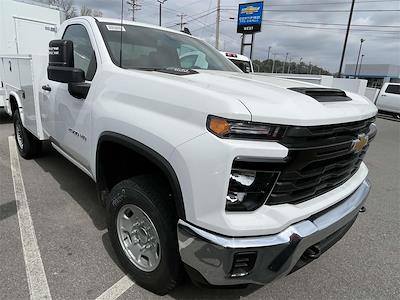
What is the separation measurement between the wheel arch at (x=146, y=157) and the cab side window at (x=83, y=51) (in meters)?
0.72

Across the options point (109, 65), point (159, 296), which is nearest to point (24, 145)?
point (109, 65)

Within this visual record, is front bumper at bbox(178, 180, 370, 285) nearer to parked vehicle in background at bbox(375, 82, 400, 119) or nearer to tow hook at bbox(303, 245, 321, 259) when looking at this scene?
tow hook at bbox(303, 245, 321, 259)

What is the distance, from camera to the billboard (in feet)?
81.9

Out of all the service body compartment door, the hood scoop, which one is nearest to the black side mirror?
the hood scoop

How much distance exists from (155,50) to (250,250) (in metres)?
2.20

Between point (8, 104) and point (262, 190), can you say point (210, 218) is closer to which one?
point (262, 190)

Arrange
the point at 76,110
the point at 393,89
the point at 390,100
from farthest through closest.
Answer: the point at 393,89 < the point at 390,100 < the point at 76,110

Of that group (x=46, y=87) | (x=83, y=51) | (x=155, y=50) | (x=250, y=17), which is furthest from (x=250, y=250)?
(x=250, y=17)

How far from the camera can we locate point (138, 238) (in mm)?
2490

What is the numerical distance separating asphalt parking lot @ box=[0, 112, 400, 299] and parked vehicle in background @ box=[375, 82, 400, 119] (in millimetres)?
13937

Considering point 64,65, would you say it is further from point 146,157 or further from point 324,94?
point 324,94

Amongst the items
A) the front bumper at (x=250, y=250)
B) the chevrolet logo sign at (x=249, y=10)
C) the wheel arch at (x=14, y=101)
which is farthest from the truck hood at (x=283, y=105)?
the chevrolet logo sign at (x=249, y=10)

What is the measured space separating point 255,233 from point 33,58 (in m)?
3.57

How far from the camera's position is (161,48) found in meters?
3.29
